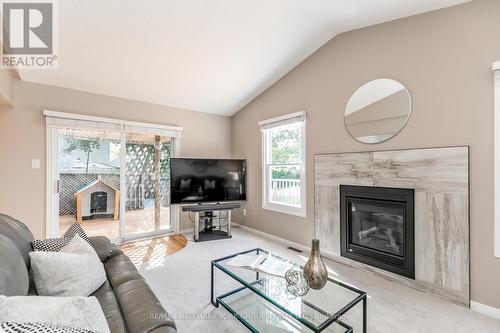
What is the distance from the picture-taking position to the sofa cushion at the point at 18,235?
143 cm

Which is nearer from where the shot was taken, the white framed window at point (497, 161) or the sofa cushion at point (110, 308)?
the sofa cushion at point (110, 308)

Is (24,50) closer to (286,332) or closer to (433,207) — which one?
(286,332)

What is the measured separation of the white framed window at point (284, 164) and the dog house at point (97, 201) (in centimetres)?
246

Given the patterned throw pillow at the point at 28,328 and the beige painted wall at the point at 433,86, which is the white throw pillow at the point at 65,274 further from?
the beige painted wall at the point at 433,86

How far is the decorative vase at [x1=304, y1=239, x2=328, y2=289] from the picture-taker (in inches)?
62.6

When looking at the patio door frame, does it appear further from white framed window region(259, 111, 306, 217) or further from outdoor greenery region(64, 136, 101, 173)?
white framed window region(259, 111, 306, 217)

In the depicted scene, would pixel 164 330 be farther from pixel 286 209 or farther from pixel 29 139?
pixel 29 139

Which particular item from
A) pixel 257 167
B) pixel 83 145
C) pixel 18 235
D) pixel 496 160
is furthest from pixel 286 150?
pixel 18 235

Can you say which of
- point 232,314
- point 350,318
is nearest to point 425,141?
point 350,318

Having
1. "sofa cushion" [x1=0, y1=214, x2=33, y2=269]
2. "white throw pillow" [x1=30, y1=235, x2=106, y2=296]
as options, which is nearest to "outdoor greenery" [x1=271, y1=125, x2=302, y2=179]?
"white throw pillow" [x1=30, y1=235, x2=106, y2=296]

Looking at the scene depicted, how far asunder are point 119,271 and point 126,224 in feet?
8.13

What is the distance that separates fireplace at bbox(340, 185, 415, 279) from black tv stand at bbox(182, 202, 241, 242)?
1.92 meters

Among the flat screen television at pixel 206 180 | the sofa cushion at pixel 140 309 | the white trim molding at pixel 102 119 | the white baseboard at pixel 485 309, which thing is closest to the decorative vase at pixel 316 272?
the sofa cushion at pixel 140 309

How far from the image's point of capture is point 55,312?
85 cm
